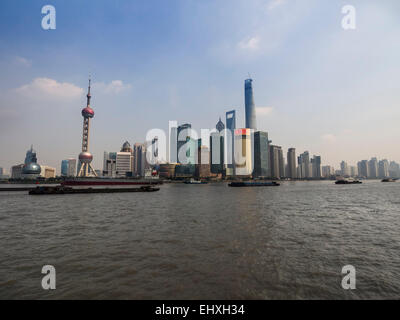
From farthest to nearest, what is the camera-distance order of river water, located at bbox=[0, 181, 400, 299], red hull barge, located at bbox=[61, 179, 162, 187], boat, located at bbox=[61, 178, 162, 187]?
boat, located at bbox=[61, 178, 162, 187] < red hull barge, located at bbox=[61, 179, 162, 187] < river water, located at bbox=[0, 181, 400, 299]

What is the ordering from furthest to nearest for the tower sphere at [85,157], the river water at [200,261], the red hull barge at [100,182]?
the tower sphere at [85,157] → the red hull barge at [100,182] → the river water at [200,261]

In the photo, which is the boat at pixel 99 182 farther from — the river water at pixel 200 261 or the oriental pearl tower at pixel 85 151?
the river water at pixel 200 261

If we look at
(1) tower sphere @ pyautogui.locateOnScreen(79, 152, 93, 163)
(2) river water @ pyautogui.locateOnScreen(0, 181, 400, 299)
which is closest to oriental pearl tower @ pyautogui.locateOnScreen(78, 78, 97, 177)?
(1) tower sphere @ pyautogui.locateOnScreen(79, 152, 93, 163)

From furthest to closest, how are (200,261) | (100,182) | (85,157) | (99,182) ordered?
(85,157)
(100,182)
(99,182)
(200,261)

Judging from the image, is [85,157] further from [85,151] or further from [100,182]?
[100,182]

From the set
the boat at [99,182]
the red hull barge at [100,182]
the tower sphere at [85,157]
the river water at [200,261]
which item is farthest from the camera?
the tower sphere at [85,157]

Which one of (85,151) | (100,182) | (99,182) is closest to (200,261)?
(99,182)

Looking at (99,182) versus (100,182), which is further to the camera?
(100,182)

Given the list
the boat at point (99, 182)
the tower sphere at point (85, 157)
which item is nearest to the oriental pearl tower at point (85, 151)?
the tower sphere at point (85, 157)

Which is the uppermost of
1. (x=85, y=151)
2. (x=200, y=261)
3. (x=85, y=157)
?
(x=85, y=151)

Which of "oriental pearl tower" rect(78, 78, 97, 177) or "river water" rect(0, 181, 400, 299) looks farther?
"oriental pearl tower" rect(78, 78, 97, 177)

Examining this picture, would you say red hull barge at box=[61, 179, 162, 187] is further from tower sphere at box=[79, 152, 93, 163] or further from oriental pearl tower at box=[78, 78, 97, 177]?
tower sphere at box=[79, 152, 93, 163]

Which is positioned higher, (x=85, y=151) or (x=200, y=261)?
(x=85, y=151)
